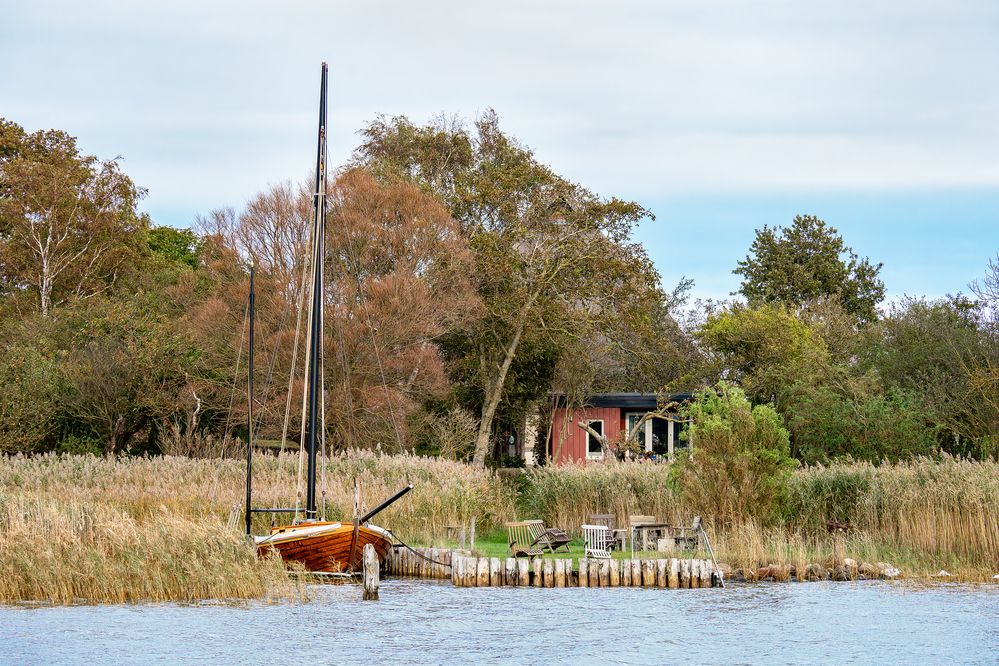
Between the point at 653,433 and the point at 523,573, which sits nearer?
the point at 523,573

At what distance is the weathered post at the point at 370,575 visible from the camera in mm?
21359

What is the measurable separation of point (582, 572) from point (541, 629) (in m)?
4.19

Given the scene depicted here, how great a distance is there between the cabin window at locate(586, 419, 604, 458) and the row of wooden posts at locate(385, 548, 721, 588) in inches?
1076

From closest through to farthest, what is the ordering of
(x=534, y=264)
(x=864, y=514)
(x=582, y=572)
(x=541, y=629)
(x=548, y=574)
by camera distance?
(x=541, y=629), (x=582, y=572), (x=548, y=574), (x=864, y=514), (x=534, y=264)

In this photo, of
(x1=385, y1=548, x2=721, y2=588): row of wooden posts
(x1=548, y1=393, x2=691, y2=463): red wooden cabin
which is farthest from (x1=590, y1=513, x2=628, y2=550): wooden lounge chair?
(x1=548, y1=393, x2=691, y2=463): red wooden cabin

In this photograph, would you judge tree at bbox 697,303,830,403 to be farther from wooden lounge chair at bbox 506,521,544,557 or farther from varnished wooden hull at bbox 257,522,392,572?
varnished wooden hull at bbox 257,522,392,572

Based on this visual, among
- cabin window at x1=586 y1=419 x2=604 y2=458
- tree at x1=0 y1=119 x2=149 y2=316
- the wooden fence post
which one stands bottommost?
the wooden fence post

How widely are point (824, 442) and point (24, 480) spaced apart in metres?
21.5

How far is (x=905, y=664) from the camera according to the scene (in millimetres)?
16938

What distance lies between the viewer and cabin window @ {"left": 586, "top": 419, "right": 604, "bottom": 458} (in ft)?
169

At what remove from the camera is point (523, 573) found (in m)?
23.4

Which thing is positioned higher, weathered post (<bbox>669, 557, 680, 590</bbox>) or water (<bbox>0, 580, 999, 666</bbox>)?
weathered post (<bbox>669, 557, 680, 590</bbox>)

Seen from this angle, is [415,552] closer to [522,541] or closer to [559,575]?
[559,575]

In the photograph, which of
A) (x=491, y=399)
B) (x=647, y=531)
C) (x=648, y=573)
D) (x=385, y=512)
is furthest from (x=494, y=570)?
(x=491, y=399)
